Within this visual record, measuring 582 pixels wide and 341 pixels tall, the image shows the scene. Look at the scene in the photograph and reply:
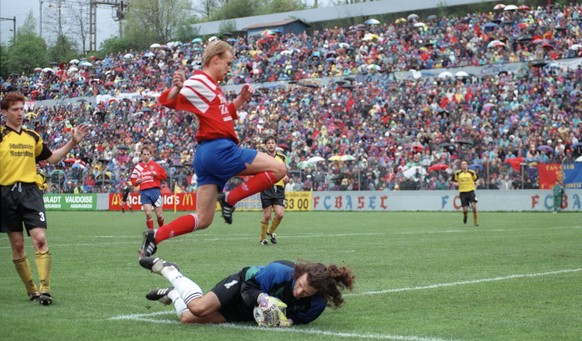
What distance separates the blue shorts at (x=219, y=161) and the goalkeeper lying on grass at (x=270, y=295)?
141cm

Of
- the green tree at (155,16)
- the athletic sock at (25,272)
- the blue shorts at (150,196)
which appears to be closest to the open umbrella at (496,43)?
the blue shorts at (150,196)

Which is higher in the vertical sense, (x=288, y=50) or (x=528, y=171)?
(x=288, y=50)

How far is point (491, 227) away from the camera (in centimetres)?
2595

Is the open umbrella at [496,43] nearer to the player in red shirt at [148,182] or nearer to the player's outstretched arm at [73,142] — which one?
the player in red shirt at [148,182]

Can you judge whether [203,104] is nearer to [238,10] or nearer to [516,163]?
[516,163]

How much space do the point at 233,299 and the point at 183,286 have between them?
0.51 m

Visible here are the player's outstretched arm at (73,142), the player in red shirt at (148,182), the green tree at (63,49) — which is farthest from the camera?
the green tree at (63,49)

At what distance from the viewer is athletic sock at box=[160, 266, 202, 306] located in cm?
799

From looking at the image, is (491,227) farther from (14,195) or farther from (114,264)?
(14,195)

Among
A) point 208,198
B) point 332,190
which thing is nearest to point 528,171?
point 332,190

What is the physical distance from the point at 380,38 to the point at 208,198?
47.3 m

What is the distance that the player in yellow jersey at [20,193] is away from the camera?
31.0ft

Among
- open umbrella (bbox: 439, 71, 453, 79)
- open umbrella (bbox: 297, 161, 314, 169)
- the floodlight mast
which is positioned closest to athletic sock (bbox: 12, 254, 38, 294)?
open umbrella (bbox: 297, 161, 314, 169)

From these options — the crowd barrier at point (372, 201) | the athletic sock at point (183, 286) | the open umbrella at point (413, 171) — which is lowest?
the crowd barrier at point (372, 201)
